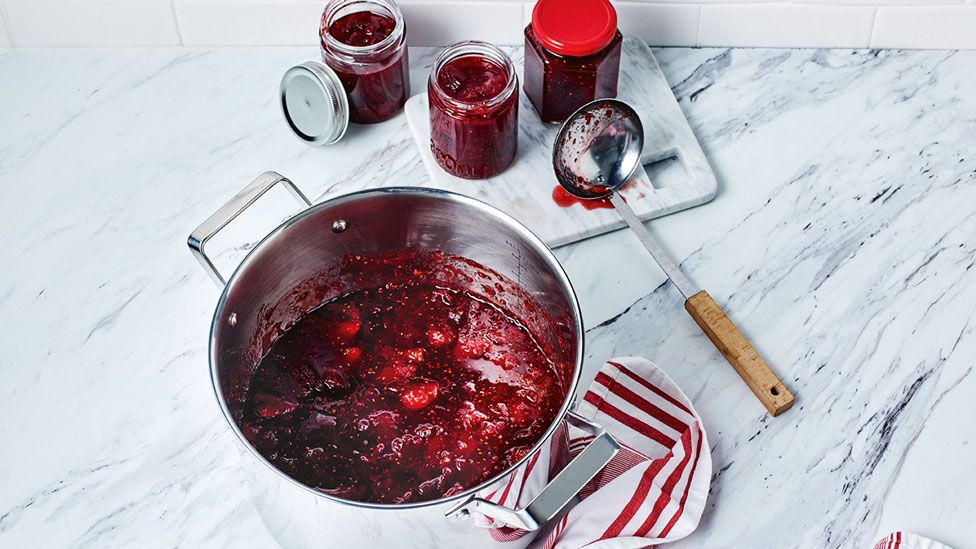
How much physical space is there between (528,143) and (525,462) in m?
0.58

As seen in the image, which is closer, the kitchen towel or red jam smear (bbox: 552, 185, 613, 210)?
the kitchen towel

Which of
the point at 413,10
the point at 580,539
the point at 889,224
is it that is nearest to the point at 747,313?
the point at 889,224

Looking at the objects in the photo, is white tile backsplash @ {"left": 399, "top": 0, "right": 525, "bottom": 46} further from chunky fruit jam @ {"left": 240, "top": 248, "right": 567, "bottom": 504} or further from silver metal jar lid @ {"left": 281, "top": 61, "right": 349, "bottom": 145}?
chunky fruit jam @ {"left": 240, "top": 248, "right": 567, "bottom": 504}

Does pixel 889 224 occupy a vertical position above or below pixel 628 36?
below

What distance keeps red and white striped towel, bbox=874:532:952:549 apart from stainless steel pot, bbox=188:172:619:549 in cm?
35

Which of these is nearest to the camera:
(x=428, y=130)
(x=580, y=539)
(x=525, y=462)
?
(x=525, y=462)

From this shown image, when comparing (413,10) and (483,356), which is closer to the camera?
(483,356)

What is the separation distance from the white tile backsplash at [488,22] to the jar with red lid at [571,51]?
13 centimetres

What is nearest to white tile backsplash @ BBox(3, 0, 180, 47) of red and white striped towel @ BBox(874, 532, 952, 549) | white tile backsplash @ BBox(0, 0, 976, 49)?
white tile backsplash @ BBox(0, 0, 976, 49)

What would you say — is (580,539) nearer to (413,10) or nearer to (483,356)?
(483,356)

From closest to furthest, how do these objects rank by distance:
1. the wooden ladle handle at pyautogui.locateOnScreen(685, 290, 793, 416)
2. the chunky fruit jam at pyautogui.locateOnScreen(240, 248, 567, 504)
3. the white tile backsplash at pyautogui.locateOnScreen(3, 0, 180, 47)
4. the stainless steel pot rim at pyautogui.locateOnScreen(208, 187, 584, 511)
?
the stainless steel pot rim at pyautogui.locateOnScreen(208, 187, 584, 511) → the chunky fruit jam at pyautogui.locateOnScreen(240, 248, 567, 504) → the wooden ladle handle at pyautogui.locateOnScreen(685, 290, 793, 416) → the white tile backsplash at pyautogui.locateOnScreen(3, 0, 180, 47)

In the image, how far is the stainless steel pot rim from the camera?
2.72 ft

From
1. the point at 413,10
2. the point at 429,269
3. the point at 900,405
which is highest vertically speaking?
the point at 413,10

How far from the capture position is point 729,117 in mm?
1356
